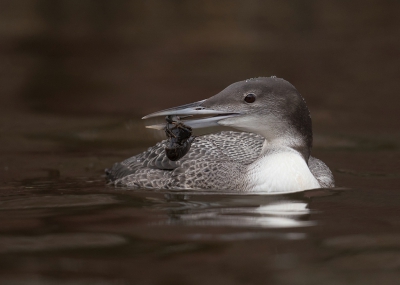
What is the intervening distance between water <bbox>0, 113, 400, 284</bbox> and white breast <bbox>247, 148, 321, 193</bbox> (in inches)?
5.1

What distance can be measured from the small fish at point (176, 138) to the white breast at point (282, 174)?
566 millimetres

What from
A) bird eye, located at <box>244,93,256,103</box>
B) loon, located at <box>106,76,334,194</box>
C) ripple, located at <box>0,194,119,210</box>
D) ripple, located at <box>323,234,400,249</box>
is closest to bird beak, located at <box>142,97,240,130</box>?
loon, located at <box>106,76,334,194</box>

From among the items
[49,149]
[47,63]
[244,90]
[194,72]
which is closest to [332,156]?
[244,90]

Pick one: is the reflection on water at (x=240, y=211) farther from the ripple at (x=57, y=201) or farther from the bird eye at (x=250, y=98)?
the bird eye at (x=250, y=98)

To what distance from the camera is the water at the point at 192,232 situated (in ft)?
12.8

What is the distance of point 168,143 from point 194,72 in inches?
240

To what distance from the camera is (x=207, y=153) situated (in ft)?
21.0

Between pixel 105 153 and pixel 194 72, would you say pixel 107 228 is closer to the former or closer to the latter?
pixel 105 153

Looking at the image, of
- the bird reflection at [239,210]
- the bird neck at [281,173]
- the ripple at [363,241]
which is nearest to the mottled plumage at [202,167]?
the bird neck at [281,173]

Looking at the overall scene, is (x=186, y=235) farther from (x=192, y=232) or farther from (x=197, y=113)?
(x=197, y=113)

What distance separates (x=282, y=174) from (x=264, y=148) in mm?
371

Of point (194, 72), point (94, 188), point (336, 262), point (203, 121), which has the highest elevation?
point (194, 72)

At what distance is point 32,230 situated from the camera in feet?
15.5

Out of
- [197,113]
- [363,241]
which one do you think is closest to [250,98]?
[197,113]
